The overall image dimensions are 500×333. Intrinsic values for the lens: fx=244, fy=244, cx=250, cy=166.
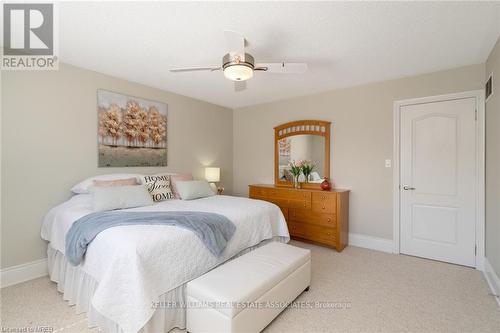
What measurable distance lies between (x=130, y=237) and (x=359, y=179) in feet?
10.5

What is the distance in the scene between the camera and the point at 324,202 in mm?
3576

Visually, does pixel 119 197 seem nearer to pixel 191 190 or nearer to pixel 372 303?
pixel 191 190

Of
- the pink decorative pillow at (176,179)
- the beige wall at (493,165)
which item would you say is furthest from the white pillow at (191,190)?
the beige wall at (493,165)

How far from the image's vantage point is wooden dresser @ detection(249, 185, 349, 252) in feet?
11.4

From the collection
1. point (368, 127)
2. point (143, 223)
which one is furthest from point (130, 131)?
point (368, 127)

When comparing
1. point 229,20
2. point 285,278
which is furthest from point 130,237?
point 229,20

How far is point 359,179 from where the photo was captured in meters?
3.71

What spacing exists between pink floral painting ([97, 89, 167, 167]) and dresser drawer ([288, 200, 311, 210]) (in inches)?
84.0

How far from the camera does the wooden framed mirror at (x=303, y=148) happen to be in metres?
4.01

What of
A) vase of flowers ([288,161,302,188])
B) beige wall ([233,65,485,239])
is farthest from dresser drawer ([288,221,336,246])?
vase of flowers ([288,161,302,188])

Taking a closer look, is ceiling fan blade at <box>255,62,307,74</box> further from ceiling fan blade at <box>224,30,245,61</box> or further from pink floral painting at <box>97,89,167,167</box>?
pink floral painting at <box>97,89,167,167</box>
